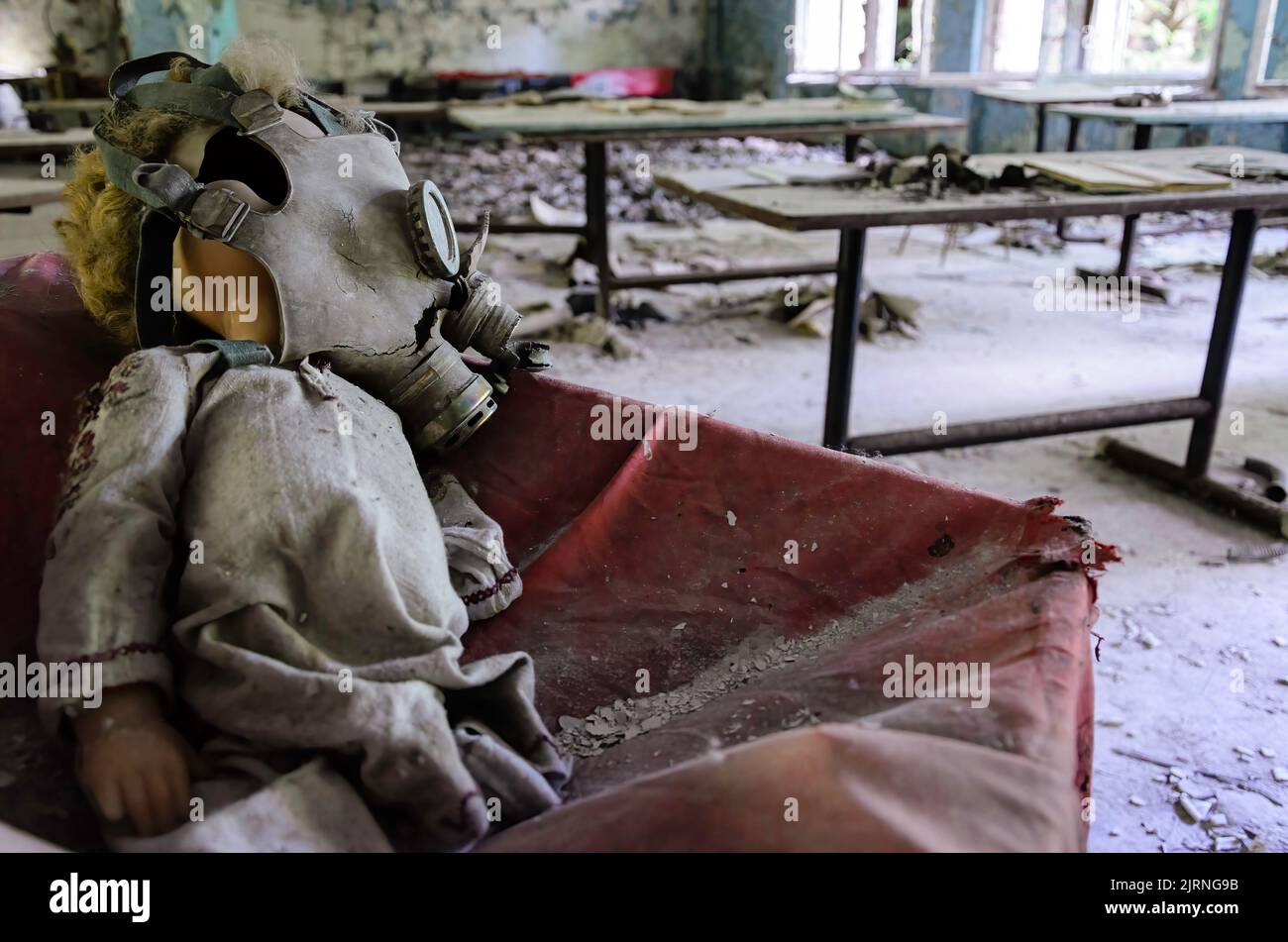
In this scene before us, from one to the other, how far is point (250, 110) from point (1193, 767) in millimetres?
1843

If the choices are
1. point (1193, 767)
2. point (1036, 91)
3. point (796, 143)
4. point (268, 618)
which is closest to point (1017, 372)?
point (1193, 767)

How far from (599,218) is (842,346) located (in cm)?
210

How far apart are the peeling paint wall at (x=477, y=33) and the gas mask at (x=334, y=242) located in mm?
9547

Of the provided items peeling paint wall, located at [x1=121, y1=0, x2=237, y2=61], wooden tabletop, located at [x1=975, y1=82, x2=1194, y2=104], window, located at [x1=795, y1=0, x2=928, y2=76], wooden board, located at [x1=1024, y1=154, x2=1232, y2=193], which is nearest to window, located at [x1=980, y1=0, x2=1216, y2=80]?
window, located at [x1=795, y1=0, x2=928, y2=76]

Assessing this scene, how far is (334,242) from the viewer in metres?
1.34

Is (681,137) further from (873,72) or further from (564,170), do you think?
(873,72)

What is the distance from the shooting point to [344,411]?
4.22 feet

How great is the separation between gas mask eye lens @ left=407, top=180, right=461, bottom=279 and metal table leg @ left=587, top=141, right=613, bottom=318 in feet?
10.4

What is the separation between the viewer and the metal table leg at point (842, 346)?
106 inches

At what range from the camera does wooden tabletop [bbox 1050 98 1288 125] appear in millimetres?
Result: 4473

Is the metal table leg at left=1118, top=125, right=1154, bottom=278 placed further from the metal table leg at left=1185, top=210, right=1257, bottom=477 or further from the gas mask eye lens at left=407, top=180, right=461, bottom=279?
the gas mask eye lens at left=407, top=180, right=461, bottom=279

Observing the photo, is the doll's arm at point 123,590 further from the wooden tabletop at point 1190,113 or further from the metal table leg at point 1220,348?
the wooden tabletop at point 1190,113

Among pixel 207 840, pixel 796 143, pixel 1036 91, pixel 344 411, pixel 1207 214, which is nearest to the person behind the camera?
pixel 207 840
